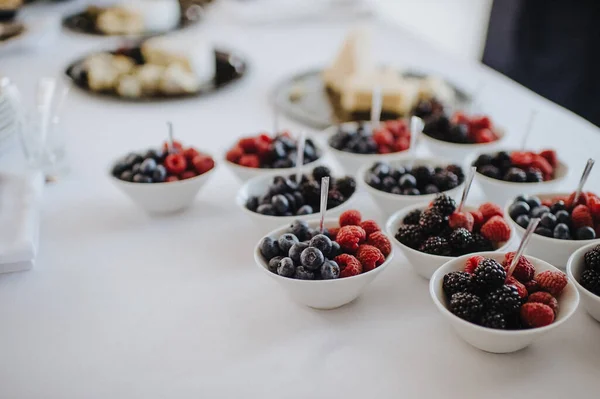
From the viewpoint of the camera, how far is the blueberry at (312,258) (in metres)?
0.82

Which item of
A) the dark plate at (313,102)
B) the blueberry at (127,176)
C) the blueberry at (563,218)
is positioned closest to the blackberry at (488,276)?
the blueberry at (563,218)

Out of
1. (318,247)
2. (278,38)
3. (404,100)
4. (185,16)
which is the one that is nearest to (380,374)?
(318,247)

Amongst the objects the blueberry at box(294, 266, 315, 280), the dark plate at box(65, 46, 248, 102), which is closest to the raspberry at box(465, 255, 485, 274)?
the blueberry at box(294, 266, 315, 280)

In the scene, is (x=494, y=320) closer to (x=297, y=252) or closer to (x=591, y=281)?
(x=591, y=281)

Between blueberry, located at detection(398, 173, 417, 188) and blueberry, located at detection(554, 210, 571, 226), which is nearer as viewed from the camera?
blueberry, located at detection(554, 210, 571, 226)

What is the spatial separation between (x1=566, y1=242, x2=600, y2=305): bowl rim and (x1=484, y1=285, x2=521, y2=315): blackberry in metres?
0.12

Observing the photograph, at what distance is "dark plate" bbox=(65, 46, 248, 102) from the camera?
1760 mm

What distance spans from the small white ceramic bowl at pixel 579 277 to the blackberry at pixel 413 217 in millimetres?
243

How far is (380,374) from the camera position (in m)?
0.79

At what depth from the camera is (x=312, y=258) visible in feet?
2.69

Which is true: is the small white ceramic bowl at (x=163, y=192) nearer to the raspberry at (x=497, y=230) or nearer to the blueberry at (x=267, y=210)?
the blueberry at (x=267, y=210)

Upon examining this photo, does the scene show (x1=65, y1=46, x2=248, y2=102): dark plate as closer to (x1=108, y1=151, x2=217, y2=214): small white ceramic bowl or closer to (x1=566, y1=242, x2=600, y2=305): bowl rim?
(x1=108, y1=151, x2=217, y2=214): small white ceramic bowl

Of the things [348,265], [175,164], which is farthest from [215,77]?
[348,265]

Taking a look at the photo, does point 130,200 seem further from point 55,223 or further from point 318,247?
point 318,247
